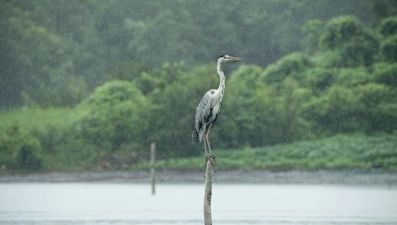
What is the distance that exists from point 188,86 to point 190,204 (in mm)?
16000

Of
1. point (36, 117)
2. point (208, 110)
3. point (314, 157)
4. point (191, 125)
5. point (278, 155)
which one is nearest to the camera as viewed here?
point (208, 110)

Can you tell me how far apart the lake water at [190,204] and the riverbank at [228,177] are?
34.6 inches

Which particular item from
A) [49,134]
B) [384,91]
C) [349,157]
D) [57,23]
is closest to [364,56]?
[384,91]

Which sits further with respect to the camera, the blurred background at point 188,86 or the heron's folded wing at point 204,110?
the blurred background at point 188,86

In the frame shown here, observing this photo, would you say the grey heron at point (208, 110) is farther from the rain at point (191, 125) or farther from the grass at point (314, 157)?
the grass at point (314, 157)

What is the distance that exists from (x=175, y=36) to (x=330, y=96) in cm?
1682

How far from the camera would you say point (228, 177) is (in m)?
58.1

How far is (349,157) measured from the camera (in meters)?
58.1

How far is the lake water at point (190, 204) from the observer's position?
3978 centimetres

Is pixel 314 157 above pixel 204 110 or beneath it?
beneath

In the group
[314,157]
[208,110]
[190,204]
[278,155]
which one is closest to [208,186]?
[208,110]

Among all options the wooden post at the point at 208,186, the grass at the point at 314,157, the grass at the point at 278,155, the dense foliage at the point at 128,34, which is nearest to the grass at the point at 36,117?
the grass at the point at 278,155

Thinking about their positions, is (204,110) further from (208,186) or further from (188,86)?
(188,86)

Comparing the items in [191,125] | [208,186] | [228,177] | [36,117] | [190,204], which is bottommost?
[190,204]
